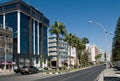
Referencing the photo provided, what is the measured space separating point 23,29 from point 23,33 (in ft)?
4.66

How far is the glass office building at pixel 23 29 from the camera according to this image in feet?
324

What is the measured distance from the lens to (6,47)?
291 feet

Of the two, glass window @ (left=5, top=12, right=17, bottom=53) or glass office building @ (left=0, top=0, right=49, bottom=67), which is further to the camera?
glass office building @ (left=0, top=0, right=49, bottom=67)

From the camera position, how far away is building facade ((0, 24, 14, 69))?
85.6m

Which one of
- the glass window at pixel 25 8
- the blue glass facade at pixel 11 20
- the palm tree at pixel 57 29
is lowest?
the palm tree at pixel 57 29

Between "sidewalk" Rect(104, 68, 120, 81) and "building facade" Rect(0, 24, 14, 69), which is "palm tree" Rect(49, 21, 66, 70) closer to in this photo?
"building facade" Rect(0, 24, 14, 69)

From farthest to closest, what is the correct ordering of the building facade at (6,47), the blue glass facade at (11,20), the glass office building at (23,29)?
the blue glass facade at (11,20) → the glass office building at (23,29) → the building facade at (6,47)

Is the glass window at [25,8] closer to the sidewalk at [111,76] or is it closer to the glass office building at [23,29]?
the glass office building at [23,29]

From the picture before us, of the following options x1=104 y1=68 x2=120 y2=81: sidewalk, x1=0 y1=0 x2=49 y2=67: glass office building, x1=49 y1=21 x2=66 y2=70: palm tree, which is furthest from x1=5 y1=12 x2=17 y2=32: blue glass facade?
x1=104 y1=68 x2=120 y2=81: sidewalk

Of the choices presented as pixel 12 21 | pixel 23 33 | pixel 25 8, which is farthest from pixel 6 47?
pixel 25 8

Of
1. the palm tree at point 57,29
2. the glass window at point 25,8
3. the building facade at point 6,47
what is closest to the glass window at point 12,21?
the glass window at point 25,8

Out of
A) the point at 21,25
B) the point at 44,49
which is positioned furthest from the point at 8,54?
the point at 44,49

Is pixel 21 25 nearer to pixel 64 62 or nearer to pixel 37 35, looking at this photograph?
pixel 37 35

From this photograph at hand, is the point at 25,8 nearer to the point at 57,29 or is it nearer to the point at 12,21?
the point at 12,21
